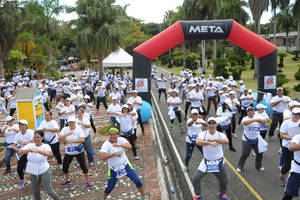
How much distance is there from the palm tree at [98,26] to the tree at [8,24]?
31.0ft

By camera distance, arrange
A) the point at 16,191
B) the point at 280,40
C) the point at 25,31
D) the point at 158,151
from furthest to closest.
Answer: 1. the point at 280,40
2. the point at 25,31
3. the point at 158,151
4. the point at 16,191

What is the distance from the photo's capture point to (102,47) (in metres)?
20.5

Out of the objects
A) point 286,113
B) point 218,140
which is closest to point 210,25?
point 286,113

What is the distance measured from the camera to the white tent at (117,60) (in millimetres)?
21531

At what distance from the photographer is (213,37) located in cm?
1224

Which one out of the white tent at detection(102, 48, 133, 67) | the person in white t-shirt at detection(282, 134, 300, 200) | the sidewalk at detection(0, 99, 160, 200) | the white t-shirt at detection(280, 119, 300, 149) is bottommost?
the sidewalk at detection(0, 99, 160, 200)

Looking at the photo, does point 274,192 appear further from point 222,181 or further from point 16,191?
point 16,191

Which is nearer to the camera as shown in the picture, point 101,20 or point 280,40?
point 101,20

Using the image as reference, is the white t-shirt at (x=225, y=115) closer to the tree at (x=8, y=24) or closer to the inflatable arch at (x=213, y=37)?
the inflatable arch at (x=213, y=37)

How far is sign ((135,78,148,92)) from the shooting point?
1246cm

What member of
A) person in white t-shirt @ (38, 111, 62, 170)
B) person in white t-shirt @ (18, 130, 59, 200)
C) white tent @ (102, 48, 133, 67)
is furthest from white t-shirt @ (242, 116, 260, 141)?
white tent @ (102, 48, 133, 67)

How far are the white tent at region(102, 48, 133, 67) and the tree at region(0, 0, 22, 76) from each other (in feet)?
37.1

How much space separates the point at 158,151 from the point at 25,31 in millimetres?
28376

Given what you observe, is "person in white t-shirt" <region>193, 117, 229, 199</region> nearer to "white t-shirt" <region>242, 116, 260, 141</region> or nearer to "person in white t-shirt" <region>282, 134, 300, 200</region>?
"person in white t-shirt" <region>282, 134, 300, 200</region>
